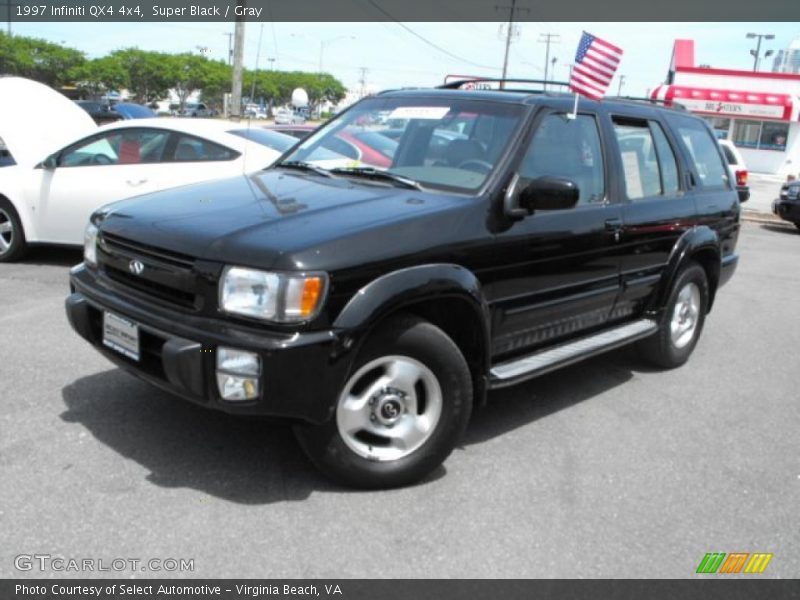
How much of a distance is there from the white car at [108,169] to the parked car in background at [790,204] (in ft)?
38.2

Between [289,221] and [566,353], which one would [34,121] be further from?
[566,353]

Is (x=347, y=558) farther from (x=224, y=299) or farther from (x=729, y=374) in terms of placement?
(x=729, y=374)

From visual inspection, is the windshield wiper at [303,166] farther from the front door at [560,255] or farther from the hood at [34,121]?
the hood at [34,121]

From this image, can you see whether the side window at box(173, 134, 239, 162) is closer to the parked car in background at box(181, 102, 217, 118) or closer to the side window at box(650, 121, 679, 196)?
the side window at box(650, 121, 679, 196)

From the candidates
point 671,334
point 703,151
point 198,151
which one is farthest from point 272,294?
point 198,151

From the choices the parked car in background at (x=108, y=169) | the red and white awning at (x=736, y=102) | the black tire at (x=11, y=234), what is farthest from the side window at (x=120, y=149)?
the red and white awning at (x=736, y=102)

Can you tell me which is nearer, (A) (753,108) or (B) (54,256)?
(B) (54,256)

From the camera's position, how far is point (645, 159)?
5.03 metres

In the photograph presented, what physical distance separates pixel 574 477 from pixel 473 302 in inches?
40.1

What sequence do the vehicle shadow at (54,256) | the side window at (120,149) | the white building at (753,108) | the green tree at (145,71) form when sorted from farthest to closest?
the green tree at (145,71)
the white building at (753,108)
the vehicle shadow at (54,256)
the side window at (120,149)

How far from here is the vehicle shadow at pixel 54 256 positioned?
25.4 feet

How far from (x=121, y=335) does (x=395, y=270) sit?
126 centimetres

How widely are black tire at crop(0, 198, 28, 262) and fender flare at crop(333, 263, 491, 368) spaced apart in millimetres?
5639
